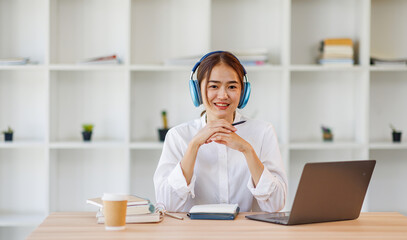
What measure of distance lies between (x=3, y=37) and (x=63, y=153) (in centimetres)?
90

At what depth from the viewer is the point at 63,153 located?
361 cm

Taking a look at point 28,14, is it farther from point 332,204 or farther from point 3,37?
point 332,204

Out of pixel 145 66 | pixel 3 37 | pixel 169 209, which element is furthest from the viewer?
pixel 3 37

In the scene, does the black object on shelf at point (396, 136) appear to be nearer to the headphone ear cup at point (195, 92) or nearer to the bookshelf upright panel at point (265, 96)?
the bookshelf upright panel at point (265, 96)

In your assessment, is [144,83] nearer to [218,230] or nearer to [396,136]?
[396,136]

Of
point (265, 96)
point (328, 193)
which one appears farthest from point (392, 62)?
point (328, 193)

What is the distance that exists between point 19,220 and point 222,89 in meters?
1.88

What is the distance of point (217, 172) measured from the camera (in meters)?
2.25

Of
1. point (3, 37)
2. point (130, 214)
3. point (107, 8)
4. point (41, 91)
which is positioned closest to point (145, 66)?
point (107, 8)

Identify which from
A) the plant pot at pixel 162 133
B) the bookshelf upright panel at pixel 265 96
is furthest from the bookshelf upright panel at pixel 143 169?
the bookshelf upright panel at pixel 265 96

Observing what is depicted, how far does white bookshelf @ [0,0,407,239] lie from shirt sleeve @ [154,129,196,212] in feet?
4.10

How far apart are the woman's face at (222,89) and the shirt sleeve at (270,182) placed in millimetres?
249

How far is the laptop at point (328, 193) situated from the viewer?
5.49 ft

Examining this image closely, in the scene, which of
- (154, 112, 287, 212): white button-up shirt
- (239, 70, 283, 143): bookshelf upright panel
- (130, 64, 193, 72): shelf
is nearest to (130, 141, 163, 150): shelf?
(130, 64, 193, 72): shelf
